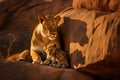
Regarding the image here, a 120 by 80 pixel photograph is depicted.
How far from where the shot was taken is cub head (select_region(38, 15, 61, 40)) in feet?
12.2

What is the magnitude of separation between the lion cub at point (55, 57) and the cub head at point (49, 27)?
120mm

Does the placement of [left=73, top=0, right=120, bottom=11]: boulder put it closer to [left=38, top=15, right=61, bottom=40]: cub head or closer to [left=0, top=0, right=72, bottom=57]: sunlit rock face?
[left=38, top=15, right=61, bottom=40]: cub head

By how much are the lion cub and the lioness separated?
95mm

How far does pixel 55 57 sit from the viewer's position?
3680 millimetres

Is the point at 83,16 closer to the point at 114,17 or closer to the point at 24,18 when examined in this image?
the point at 114,17

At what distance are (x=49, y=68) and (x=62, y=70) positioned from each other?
0.14m

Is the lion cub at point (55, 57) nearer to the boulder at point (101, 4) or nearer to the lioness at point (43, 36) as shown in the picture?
the lioness at point (43, 36)

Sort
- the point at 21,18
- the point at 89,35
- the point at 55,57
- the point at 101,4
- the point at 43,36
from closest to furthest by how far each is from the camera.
Result: 1. the point at 89,35
2. the point at 101,4
3. the point at 55,57
4. the point at 43,36
5. the point at 21,18

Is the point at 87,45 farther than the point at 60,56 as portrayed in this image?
No

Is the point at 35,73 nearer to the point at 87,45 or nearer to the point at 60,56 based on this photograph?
the point at 60,56

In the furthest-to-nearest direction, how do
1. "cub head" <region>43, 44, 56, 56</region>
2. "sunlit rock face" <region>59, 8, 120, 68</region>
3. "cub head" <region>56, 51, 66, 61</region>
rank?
"cub head" <region>43, 44, 56, 56</region>, "cub head" <region>56, 51, 66, 61</region>, "sunlit rock face" <region>59, 8, 120, 68</region>

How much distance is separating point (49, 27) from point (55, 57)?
1.12 feet

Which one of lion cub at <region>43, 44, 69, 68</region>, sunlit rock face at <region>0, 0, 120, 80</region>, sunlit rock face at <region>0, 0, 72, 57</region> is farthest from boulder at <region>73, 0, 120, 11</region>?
sunlit rock face at <region>0, 0, 72, 57</region>

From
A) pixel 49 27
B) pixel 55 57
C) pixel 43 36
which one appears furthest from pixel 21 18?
pixel 55 57
